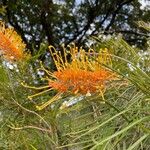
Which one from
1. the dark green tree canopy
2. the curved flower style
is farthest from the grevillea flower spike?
the dark green tree canopy

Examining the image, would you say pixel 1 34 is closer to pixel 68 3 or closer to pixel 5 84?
pixel 5 84

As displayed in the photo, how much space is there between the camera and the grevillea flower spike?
4.75 feet

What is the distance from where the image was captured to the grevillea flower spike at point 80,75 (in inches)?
57.0

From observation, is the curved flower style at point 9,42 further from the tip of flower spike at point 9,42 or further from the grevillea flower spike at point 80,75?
the grevillea flower spike at point 80,75

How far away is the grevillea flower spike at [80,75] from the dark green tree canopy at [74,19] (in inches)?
264

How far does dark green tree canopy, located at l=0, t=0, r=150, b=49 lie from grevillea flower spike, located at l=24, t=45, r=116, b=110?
6.70 meters

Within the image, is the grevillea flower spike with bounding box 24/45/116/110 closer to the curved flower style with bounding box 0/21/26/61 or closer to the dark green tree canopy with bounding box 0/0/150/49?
the curved flower style with bounding box 0/21/26/61

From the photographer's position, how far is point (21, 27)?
8438 mm

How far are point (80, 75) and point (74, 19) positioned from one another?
23.6ft

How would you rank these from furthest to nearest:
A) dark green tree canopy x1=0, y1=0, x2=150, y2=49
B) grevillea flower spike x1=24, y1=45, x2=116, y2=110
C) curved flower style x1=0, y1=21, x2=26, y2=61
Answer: dark green tree canopy x1=0, y1=0, x2=150, y2=49 → curved flower style x1=0, y1=21, x2=26, y2=61 → grevillea flower spike x1=24, y1=45, x2=116, y2=110

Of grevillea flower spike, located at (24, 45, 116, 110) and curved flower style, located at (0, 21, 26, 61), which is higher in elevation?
curved flower style, located at (0, 21, 26, 61)

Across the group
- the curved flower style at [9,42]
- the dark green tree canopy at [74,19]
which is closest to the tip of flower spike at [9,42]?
the curved flower style at [9,42]

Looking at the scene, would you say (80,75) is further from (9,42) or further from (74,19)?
(74,19)

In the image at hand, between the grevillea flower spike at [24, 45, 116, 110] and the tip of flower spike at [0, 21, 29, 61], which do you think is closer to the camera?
the grevillea flower spike at [24, 45, 116, 110]
